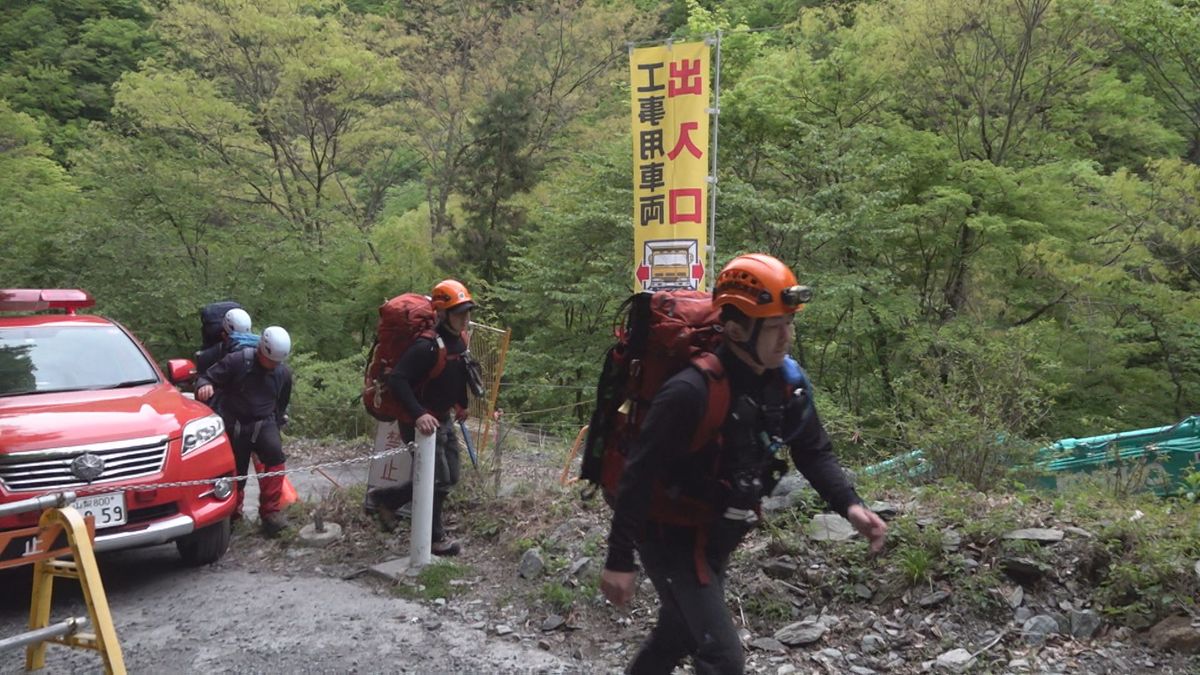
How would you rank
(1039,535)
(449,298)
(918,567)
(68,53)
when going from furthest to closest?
1. (68,53)
2. (449,298)
3. (1039,535)
4. (918,567)

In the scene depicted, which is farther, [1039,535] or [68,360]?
[68,360]

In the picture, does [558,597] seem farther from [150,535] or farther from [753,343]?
[753,343]

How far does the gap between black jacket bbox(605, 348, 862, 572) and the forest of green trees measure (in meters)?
3.96

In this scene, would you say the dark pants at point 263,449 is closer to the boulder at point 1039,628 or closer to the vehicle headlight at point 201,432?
the vehicle headlight at point 201,432

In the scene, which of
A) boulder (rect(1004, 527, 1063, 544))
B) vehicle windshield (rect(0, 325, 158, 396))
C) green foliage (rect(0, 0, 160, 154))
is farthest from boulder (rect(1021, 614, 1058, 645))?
green foliage (rect(0, 0, 160, 154))

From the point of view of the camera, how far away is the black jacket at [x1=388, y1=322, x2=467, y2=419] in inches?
219

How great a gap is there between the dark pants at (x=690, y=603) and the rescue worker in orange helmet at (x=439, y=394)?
2.75m

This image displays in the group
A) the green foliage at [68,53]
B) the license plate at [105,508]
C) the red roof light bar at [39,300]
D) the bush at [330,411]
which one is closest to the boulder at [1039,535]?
the license plate at [105,508]

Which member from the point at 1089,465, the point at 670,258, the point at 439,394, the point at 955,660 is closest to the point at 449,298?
the point at 439,394

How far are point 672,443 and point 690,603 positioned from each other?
1.90 ft

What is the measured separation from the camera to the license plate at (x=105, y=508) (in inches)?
195

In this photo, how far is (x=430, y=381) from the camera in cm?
589

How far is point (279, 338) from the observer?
6.46 m

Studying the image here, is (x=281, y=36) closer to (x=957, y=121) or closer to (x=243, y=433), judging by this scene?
(x=957, y=121)
